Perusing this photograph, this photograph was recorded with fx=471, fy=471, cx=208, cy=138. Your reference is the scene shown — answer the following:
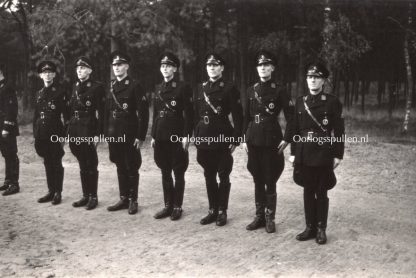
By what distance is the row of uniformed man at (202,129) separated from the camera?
208 inches

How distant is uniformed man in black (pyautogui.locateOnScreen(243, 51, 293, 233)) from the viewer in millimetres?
5523

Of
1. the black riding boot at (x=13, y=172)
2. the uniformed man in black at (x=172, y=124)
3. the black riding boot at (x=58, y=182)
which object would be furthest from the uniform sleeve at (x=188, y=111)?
the black riding boot at (x=13, y=172)

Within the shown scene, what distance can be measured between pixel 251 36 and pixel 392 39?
574 centimetres

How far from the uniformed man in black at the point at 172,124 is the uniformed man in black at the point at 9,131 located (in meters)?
2.82

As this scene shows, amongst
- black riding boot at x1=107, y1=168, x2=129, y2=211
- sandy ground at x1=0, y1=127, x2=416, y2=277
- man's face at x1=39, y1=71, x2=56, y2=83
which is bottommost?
sandy ground at x1=0, y1=127, x2=416, y2=277

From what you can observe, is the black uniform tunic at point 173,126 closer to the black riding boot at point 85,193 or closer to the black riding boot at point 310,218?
the black riding boot at point 85,193

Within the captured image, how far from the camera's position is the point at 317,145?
517 cm

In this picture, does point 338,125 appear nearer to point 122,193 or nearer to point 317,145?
point 317,145

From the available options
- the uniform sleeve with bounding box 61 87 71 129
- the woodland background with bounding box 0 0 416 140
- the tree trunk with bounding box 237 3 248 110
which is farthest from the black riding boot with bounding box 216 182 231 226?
the tree trunk with bounding box 237 3 248 110

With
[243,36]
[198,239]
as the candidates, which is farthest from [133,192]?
[243,36]

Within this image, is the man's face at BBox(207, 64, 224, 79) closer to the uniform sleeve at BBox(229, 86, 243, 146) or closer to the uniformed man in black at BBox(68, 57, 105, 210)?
the uniform sleeve at BBox(229, 86, 243, 146)

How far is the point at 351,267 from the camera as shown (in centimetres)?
454

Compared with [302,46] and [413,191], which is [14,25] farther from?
[413,191]

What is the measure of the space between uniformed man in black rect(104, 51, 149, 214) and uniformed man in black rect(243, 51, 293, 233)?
151 cm
